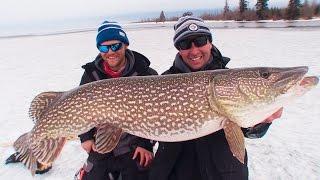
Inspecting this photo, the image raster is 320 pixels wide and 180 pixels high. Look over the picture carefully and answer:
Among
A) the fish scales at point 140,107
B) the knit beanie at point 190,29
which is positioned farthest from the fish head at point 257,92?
the knit beanie at point 190,29

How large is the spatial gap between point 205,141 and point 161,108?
1.82 feet

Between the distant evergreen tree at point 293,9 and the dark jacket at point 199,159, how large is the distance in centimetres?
3275

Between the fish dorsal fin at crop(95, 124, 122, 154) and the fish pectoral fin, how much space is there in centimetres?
82

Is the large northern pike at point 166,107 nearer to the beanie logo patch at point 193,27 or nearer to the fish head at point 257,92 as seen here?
the fish head at point 257,92

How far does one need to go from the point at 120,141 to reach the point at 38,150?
739 mm

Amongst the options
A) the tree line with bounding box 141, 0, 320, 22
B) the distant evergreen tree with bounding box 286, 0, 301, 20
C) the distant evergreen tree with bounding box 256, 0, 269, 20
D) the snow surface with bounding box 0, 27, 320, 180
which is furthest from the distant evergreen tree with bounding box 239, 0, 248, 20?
the snow surface with bounding box 0, 27, 320, 180

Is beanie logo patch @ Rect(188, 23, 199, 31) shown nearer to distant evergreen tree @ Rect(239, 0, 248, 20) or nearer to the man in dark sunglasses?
the man in dark sunglasses

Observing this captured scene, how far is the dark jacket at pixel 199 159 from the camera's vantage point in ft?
10.0

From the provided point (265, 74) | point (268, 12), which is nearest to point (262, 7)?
point (268, 12)

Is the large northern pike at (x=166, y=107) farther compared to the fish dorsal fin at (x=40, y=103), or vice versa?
the fish dorsal fin at (x=40, y=103)

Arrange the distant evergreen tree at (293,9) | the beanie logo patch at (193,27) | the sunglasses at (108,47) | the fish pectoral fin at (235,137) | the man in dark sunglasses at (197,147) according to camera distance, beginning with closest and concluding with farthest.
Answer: the fish pectoral fin at (235,137), the man in dark sunglasses at (197,147), the beanie logo patch at (193,27), the sunglasses at (108,47), the distant evergreen tree at (293,9)

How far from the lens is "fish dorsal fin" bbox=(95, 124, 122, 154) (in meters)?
2.95

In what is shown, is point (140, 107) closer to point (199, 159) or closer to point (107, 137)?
point (107, 137)

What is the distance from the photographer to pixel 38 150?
3.01 metres
